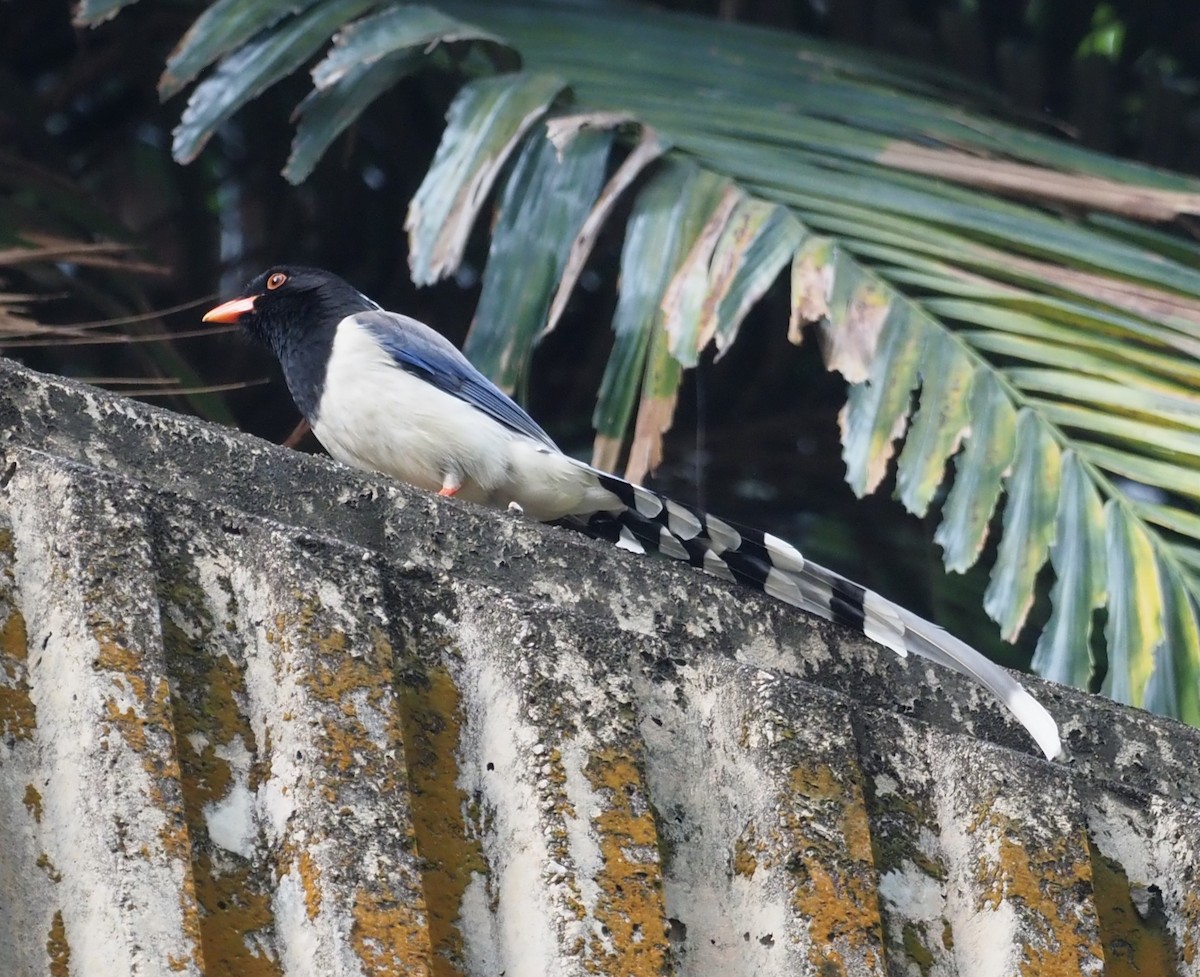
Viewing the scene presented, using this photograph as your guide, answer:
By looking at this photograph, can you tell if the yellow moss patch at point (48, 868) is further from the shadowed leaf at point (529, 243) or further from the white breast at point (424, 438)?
the shadowed leaf at point (529, 243)

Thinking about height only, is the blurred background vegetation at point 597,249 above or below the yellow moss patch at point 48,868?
above

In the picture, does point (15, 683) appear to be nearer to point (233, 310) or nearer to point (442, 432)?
point (442, 432)

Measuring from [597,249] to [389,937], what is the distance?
466 cm

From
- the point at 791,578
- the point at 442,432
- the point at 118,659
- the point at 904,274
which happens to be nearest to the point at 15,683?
the point at 118,659

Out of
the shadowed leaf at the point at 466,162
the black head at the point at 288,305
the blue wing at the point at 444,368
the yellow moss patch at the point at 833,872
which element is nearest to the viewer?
the yellow moss patch at the point at 833,872

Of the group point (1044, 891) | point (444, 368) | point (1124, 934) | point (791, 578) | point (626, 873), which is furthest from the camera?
point (444, 368)

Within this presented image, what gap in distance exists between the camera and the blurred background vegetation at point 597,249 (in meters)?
7.04

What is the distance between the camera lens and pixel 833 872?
267cm

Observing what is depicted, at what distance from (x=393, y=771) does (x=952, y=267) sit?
9.47 feet

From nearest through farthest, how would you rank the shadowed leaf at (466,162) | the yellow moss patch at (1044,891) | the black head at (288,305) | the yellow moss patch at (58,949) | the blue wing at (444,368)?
the yellow moss patch at (58,949) → the yellow moss patch at (1044,891) → the shadowed leaf at (466,162) → the blue wing at (444,368) → the black head at (288,305)

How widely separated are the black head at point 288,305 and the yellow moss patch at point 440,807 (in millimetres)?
2866

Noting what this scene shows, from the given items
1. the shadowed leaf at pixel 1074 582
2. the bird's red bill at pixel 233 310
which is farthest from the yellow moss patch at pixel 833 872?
the bird's red bill at pixel 233 310

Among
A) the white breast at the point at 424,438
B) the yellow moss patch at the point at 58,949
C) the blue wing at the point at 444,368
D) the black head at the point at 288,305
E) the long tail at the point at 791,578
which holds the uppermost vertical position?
the black head at the point at 288,305

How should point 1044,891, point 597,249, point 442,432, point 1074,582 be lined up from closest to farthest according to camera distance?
point 1044,891, point 1074,582, point 442,432, point 597,249
